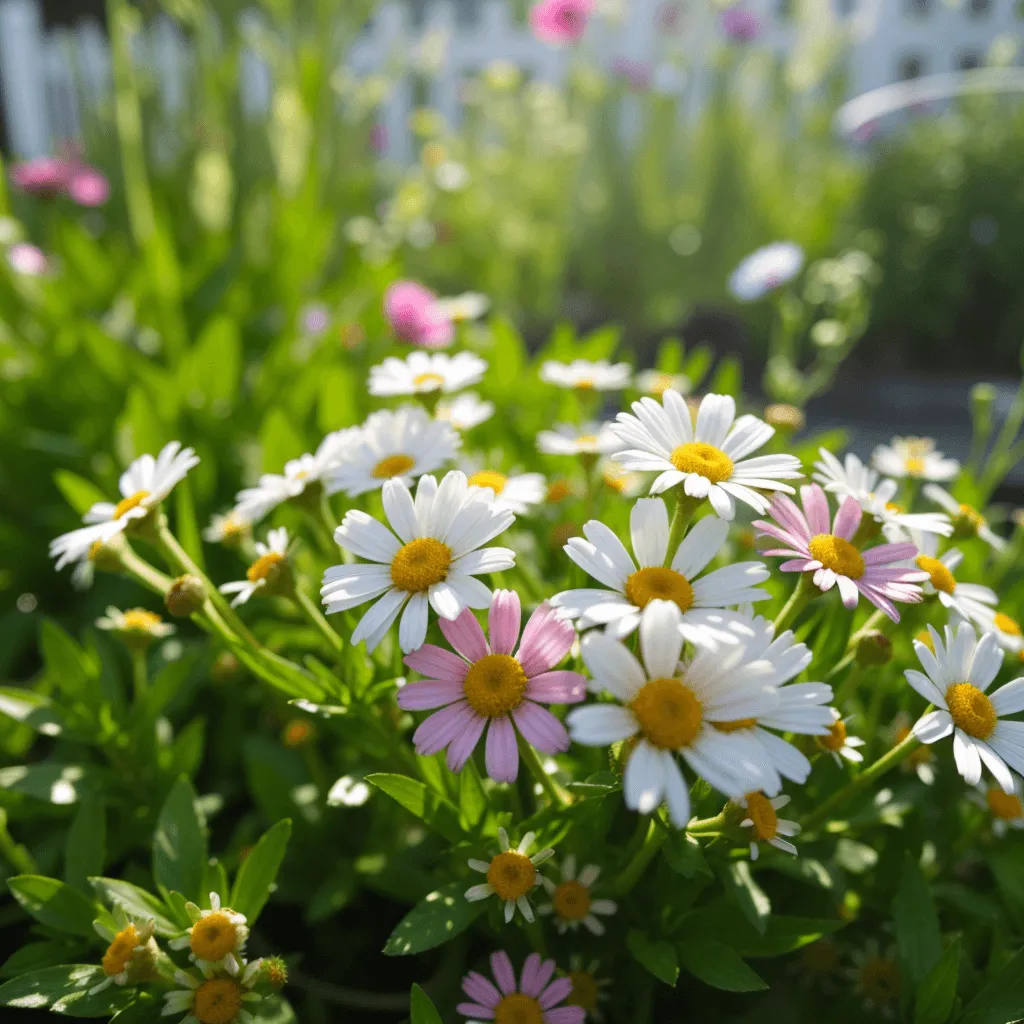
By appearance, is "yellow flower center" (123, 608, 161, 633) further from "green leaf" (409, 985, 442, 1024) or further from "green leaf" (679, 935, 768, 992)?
"green leaf" (679, 935, 768, 992)

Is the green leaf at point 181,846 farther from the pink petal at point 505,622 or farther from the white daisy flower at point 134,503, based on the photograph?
the pink petal at point 505,622

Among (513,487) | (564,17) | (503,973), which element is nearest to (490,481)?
(513,487)

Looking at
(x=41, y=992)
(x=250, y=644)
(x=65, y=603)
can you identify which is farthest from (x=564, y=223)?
(x=41, y=992)

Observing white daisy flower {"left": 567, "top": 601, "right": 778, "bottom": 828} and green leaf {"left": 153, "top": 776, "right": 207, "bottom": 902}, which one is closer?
white daisy flower {"left": 567, "top": 601, "right": 778, "bottom": 828}

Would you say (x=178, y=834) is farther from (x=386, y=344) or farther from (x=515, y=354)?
(x=386, y=344)

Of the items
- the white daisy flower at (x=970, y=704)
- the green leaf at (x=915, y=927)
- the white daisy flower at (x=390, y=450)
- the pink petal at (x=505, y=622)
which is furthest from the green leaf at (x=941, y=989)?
the white daisy flower at (x=390, y=450)

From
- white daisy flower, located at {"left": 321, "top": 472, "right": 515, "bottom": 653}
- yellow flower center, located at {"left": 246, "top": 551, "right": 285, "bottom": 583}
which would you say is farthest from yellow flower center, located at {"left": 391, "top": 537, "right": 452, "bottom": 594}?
yellow flower center, located at {"left": 246, "top": 551, "right": 285, "bottom": 583}
